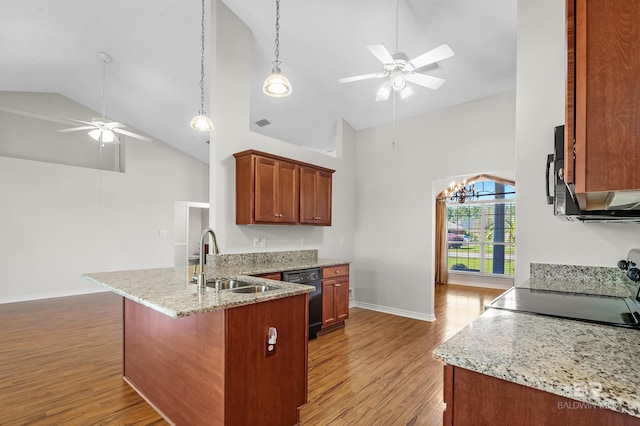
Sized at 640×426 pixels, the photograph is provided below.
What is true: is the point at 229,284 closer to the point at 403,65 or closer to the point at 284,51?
the point at 403,65

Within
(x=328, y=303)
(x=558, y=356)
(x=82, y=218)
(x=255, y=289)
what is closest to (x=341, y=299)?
(x=328, y=303)

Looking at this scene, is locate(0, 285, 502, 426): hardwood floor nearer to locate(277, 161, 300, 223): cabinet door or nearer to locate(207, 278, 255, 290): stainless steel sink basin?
locate(207, 278, 255, 290): stainless steel sink basin

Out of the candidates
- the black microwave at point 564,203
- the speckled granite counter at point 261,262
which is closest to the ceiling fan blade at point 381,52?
the black microwave at point 564,203

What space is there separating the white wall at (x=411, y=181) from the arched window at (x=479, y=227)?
3.28 metres

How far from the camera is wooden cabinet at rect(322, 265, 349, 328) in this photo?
401cm

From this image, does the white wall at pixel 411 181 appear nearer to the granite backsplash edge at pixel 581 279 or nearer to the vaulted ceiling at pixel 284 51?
the vaulted ceiling at pixel 284 51

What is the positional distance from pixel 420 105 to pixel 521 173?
8.17 ft

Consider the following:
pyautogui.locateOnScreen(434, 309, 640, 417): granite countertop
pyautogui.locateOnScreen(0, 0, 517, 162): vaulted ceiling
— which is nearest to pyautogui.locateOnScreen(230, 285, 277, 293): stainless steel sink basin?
pyautogui.locateOnScreen(434, 309, 640, 417): granite countertop

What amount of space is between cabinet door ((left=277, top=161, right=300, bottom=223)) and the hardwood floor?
5.05 ft

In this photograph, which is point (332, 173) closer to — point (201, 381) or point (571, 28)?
point (201, 381)

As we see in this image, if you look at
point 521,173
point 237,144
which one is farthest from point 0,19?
point 521,173

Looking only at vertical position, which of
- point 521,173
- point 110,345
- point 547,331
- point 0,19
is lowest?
point 110,345

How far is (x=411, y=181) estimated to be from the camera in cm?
480

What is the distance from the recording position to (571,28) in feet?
2.29
